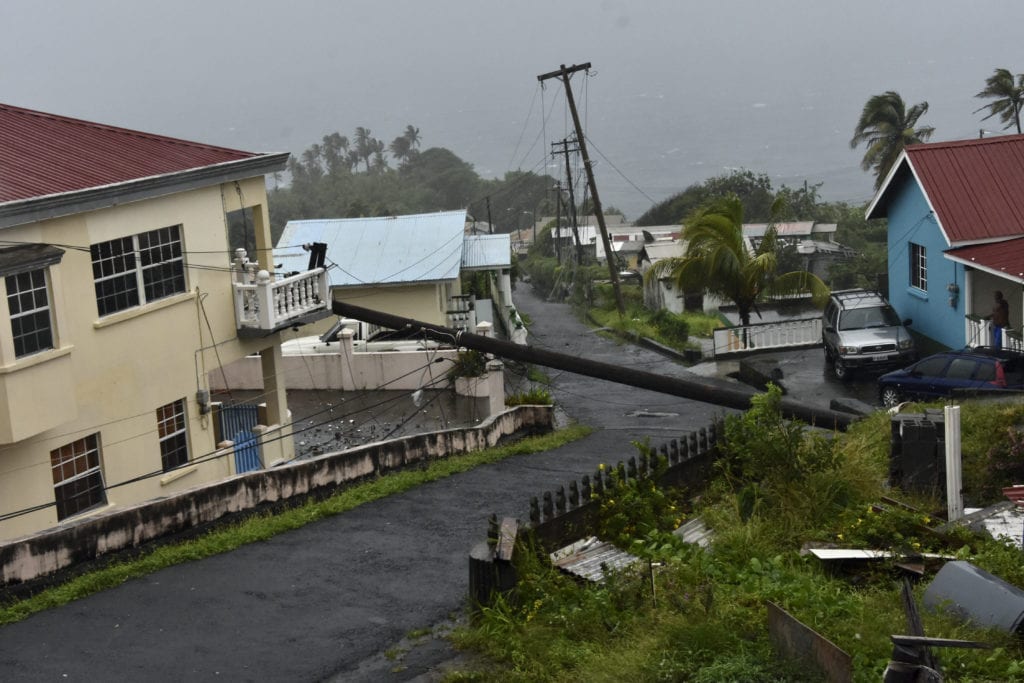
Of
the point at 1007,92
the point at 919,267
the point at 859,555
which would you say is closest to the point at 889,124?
the point at 1007,92

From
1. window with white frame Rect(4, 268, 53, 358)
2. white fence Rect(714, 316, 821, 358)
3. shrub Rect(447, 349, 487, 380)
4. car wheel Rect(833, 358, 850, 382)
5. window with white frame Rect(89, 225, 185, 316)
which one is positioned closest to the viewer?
window with white frame Rect(4, 268, 53, 358)

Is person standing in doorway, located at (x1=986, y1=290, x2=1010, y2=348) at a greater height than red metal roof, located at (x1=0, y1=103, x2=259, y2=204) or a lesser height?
lesser

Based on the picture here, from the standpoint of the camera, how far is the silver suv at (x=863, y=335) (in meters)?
28.8

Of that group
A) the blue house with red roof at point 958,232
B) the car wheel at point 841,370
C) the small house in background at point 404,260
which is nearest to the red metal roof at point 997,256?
the blue house with red roof at point 958,232

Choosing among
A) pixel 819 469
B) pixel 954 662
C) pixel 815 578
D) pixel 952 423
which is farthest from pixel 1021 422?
pixel 954 662

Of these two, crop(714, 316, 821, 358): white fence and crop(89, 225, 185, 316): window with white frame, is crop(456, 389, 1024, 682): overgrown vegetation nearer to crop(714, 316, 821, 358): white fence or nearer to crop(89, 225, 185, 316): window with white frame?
crop(89, 225, 185, 316): window with white frame

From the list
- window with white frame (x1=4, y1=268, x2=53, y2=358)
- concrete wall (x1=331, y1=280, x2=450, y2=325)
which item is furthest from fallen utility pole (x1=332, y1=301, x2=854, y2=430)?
concrete wall (x1=331, y1=280, x2=450, y2=325)

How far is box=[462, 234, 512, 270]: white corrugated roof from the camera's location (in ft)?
128

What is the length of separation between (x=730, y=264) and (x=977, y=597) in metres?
24.9

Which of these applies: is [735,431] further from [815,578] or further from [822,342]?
[822,342]

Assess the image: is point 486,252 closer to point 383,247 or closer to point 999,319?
point 383,247

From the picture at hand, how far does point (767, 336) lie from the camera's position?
34250 mm

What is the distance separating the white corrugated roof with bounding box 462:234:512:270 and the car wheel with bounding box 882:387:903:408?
15770mm

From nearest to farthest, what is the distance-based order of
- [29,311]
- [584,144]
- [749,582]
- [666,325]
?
[749,582], [29,311], [666,325], [584,144]
